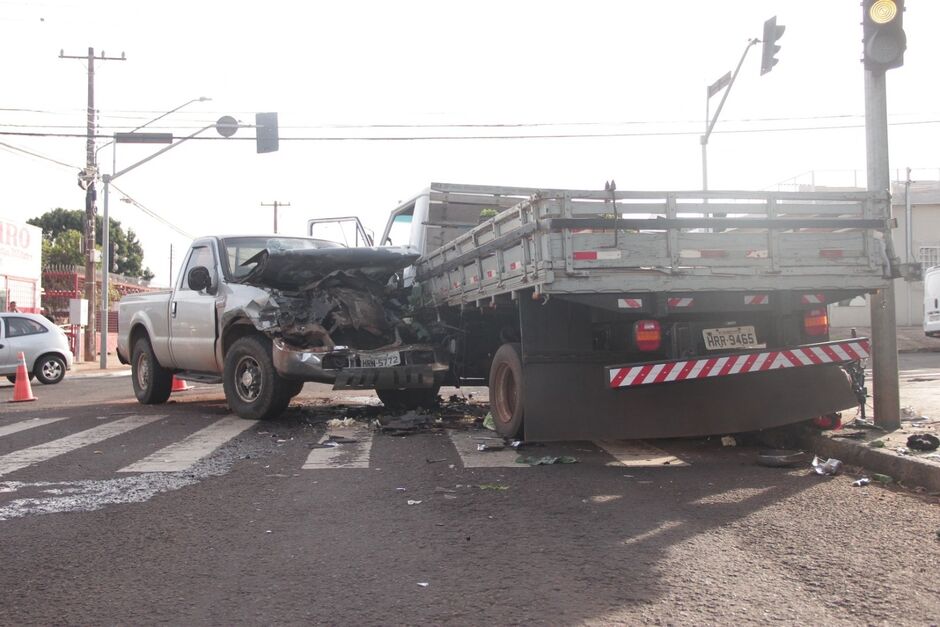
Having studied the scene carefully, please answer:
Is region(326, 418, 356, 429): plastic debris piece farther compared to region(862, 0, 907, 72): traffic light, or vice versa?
region(326, 418, 356, 429): plastic debris piece

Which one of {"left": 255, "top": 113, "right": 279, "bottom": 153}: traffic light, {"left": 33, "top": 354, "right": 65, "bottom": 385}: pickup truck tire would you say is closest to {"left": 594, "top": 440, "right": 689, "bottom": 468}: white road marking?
{"left": 33, "top": 354, "right": 65, "bottom": 385}: pickup truck tire

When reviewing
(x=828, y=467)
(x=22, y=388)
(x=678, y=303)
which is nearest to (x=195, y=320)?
(x=22, y=388)

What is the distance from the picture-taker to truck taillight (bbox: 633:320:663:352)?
6.63m

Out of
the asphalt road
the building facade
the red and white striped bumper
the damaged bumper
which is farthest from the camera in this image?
the building facade

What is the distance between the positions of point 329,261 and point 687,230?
4128 mm

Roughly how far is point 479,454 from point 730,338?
2.30 meters

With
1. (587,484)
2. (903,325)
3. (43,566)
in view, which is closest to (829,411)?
(587,484)

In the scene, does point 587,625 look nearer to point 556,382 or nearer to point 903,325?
point 556,382

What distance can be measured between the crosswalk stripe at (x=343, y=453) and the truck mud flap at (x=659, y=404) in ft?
4.75

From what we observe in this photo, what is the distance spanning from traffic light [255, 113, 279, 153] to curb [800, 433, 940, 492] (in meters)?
17.0

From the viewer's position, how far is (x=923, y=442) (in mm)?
6410

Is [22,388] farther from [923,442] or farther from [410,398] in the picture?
[923,442]

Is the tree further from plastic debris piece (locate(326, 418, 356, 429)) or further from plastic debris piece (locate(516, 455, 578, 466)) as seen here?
plastic debris piece (locate(516, 455, 578, 466))

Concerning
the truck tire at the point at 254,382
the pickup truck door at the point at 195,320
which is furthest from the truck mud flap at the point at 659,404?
the pickup truck door at the point at 195,320
